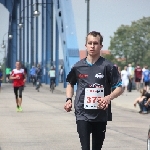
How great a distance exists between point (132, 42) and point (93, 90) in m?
106

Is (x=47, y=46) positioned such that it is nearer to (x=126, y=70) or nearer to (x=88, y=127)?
(x=126, y=70)

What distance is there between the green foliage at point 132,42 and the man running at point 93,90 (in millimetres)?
100903

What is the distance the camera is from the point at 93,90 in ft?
22.8

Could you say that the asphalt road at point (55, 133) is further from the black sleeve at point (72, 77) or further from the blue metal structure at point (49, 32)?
the blue metal structure at point (49, 32)

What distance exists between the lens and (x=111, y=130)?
46.6ft

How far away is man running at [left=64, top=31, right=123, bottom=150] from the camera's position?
694 centimetres

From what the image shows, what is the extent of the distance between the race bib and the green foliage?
10098 centimetres

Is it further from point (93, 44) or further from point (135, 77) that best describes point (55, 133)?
point (135, 77)

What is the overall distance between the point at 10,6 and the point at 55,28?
37.6 meters

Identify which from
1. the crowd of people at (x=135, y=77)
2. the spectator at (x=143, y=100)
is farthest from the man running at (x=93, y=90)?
the crowd of people at (x=135, y=77)

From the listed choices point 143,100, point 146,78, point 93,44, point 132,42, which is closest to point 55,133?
point 93,44

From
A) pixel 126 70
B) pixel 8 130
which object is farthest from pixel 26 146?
pixel 126 70

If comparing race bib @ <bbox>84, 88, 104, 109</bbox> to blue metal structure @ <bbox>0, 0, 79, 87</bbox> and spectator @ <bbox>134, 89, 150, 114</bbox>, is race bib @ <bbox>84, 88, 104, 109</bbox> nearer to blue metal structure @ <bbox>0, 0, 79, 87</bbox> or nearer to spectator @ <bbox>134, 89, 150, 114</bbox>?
spectator @ <bbox>134, 89, 150, 114</bbox>

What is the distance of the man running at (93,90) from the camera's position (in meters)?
6.94
